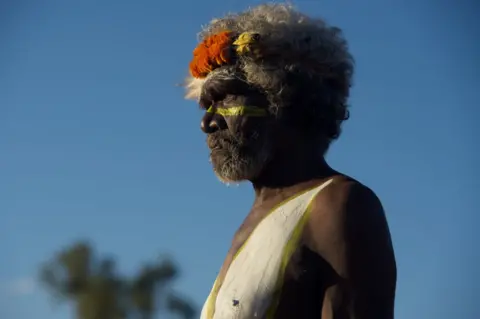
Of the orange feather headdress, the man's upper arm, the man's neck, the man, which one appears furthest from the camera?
the orange feather headdress

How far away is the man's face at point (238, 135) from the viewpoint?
3369 millimetres

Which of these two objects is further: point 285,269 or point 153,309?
point 153,309

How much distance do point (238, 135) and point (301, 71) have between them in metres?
0.32

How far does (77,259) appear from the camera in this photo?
734 cm

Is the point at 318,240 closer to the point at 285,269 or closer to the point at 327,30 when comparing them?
the point at 285,269

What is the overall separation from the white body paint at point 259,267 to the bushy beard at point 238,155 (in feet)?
0.69

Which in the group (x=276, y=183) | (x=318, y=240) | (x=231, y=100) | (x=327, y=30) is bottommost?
(x=318, y=240)

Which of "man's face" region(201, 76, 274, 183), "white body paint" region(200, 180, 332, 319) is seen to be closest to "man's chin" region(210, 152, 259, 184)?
"man's face" region(201, 76, 274, 183)

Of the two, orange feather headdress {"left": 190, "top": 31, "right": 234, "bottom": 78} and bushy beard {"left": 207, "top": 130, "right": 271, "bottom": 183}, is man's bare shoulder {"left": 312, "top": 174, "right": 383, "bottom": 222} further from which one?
orange feather headdress {"left": 190, "top": 31, "right": 234, "bottom": 78}

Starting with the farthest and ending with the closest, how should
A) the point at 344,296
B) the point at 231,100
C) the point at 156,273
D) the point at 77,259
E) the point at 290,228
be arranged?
the point at 77,259
the point at 156,273
the point at 231,100
the point at 290,228
the point at 344,296

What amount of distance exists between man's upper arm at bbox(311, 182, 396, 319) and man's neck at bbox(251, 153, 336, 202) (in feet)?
0.94

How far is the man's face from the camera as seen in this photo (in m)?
3.37

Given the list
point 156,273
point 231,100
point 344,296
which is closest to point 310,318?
point 344,296

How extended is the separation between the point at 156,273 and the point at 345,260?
3.89m
